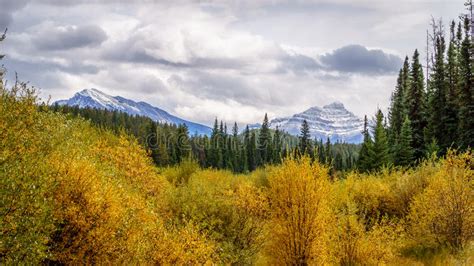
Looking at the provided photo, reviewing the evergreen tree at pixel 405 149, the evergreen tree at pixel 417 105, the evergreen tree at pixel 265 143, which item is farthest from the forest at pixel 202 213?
the evergreen tree at pixel 265 143

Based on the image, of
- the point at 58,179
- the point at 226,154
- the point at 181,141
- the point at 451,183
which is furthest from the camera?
the point at 226,154

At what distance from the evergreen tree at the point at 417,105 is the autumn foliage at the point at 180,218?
39.0 metres

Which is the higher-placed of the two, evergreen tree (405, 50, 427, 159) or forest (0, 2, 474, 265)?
evergreen tree (405, 50, 427, 159)

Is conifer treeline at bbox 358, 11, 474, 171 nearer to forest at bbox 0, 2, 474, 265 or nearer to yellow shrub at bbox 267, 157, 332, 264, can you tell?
forest at bbox 0, 2, 474, 265

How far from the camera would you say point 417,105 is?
70375 mm

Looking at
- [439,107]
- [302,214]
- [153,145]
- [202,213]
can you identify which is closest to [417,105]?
[439,107]

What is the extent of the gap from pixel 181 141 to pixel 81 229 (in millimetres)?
111974

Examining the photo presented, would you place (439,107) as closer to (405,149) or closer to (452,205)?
(405,149)

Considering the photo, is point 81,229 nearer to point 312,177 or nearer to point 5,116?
point 5,116

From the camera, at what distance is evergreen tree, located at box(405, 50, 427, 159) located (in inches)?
2638

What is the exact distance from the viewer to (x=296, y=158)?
22.0 metres

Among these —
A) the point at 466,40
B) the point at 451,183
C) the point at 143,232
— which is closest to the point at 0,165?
the point at 143,232

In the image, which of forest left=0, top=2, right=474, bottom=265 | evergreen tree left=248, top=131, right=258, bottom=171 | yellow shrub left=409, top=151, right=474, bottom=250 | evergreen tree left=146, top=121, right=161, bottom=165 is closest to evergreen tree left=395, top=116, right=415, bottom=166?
forest left=0, top=2, right=474, bottom=265

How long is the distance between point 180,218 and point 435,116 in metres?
48.3
